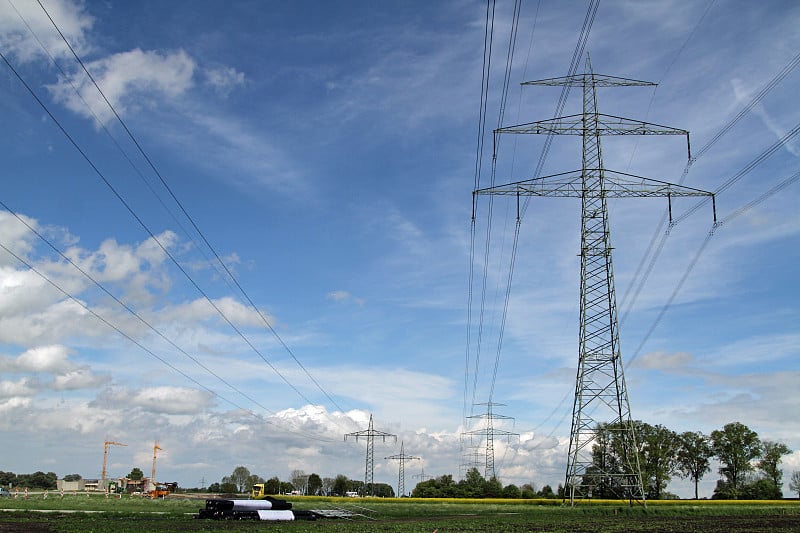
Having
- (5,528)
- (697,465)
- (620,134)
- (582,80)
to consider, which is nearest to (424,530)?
(5,528)

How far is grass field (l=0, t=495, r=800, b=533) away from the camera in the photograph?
46.6 m

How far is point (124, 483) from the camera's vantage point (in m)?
186

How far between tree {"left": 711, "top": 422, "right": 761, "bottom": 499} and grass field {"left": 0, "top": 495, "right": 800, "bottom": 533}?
44.6m

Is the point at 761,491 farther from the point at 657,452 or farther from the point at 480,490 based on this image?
the point at 480,490

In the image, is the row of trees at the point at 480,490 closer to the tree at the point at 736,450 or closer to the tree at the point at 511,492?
the tree at the point at 511,492

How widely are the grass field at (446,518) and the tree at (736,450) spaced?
44575 millimetres

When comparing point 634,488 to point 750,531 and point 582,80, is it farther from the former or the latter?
point 582,80

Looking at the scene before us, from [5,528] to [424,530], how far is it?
2732cm

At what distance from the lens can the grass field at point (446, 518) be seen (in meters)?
46.6

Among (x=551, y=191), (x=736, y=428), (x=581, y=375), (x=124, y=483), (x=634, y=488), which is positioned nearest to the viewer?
(x=551, y=191)

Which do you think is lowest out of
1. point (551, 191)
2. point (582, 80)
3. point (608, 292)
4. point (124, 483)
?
point (124, 483)

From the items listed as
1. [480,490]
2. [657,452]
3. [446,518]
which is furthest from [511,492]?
[446,518]

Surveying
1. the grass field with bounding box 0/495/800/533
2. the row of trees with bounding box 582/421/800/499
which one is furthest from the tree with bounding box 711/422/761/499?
the grass field with bounding box 0/495/800/533

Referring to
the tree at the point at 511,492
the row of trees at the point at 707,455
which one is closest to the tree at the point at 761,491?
the row of trees at the point at 707,455
